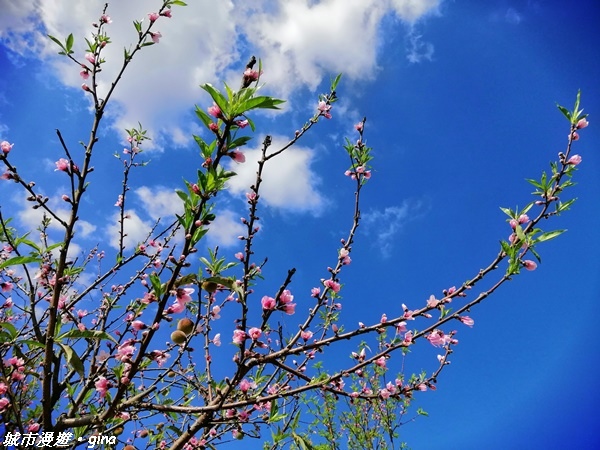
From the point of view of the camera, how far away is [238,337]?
2543mm

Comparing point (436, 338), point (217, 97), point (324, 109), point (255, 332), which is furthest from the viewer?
point (324, 109)

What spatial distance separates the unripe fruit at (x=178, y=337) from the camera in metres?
2.96

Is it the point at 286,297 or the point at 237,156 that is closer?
the point at 237,156

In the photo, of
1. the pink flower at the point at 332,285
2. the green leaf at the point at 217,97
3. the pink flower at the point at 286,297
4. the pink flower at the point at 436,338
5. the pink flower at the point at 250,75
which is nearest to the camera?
the green leaf at the point at 217,97

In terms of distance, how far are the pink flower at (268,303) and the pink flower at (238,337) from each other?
0.84 ft

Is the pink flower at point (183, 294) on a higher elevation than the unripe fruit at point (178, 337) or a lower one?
lower

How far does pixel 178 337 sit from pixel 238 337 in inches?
28.1

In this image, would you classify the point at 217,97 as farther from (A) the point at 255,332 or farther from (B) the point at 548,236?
(B) the point at 548,236

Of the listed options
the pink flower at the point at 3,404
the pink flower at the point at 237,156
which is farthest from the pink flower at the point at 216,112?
the pink flower at the point at 3,404

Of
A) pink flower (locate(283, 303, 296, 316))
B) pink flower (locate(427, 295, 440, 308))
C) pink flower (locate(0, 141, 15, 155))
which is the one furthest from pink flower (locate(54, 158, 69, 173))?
pink flower (locate(427, 295, 440, 308))

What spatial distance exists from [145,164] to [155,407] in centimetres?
369

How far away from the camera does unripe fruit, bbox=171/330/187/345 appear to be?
296cm

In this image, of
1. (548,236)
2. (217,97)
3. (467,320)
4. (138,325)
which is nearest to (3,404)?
(138,325)

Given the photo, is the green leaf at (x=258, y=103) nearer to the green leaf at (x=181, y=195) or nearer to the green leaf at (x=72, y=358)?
the green leaf at (x=181, y=195)
